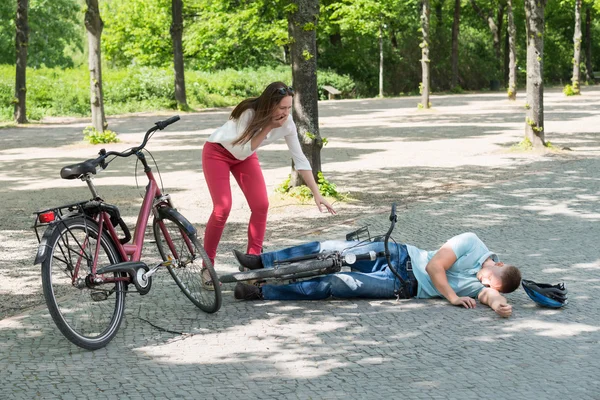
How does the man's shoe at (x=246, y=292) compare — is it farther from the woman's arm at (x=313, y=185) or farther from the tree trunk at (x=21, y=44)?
the tree trunk at (x=21, y=44)

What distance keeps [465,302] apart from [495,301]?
0.22 metres

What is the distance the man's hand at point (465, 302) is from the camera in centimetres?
614

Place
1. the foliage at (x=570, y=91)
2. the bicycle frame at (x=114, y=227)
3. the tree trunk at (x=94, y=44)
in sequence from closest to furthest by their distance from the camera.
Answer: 1. the bicycle frame at (x=114, y=227)
2. the tree trunk at (x=94, y=44)
3. the foliage at (x=570, y=91)

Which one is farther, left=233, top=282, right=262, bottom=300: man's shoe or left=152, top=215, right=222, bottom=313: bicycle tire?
left=233, top=282, right=262, bottom=300: man's shoe

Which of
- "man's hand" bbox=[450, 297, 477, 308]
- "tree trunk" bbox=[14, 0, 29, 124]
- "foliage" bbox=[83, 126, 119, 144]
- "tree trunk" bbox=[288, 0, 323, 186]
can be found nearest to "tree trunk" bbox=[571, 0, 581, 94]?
"tree trunk" bbox=[14, 0, 29, 124]

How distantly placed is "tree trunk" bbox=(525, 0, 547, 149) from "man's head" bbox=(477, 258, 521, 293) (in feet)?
34.2

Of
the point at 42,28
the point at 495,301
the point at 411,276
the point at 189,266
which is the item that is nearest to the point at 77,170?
the point at 189,266

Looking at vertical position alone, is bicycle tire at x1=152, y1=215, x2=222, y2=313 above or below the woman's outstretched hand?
below

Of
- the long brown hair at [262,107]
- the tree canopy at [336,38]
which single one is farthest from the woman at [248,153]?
the tree canopy at [336,38]

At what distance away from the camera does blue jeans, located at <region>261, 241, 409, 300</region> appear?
20.9 ft

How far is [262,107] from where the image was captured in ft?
21.2

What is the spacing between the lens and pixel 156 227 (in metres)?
6.38

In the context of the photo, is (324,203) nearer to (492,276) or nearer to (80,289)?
(492,276)

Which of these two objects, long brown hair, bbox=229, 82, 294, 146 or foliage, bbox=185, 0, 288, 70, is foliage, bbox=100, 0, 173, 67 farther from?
long brown hair, bbox=229, 82, 294, 146
